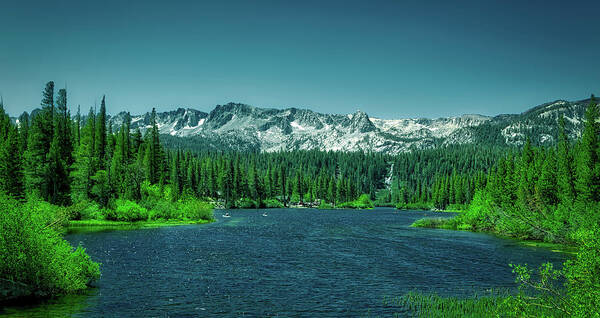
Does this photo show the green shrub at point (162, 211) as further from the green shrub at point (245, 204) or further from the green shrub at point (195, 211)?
the green shrub at point (245, 204)

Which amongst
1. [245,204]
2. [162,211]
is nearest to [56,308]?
[162,211]

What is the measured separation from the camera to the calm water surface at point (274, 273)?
29172 mm

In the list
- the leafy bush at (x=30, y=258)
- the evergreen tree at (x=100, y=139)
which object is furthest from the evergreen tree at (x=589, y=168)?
the evergreen tree at (x=100, y=139)

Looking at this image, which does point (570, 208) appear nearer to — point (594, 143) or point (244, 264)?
point (594, 143)

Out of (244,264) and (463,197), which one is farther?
(463,197)

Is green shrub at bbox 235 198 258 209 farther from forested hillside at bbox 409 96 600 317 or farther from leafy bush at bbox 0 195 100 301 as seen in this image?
leafy bush at bbox 0 195 100 301

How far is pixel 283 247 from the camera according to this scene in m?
60.8

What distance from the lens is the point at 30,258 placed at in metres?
27.1

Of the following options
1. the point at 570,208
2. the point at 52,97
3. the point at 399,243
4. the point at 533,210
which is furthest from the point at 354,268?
the point at 52,97

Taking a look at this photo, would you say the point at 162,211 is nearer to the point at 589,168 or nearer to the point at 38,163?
the point at 38,163

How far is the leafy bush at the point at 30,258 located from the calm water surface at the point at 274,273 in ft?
5.06

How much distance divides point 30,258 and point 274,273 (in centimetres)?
2134

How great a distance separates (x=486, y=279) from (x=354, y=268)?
1284 centimetres

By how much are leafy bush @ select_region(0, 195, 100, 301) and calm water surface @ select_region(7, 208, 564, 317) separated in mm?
1541
